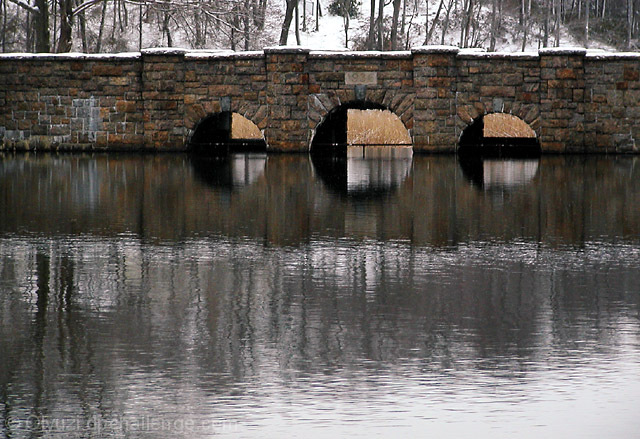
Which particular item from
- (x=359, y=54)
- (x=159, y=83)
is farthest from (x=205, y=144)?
(x=359, y=54)

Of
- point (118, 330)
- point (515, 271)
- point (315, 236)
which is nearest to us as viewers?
→ point (118, 330)

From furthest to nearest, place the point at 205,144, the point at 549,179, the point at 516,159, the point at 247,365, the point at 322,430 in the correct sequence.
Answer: the point at 205,144 → the point at 516,159 → the point at 549,179 → the point at 247,365 → the point at 322,430

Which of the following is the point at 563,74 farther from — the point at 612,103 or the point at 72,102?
the point at 72,102

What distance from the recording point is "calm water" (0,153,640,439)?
4117 mm

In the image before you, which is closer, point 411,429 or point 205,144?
point 411,429

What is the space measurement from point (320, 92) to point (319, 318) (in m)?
17.2

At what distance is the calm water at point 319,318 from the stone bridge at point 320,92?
34.5 ft

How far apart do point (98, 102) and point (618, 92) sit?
411 inches

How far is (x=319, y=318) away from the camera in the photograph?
229 inches

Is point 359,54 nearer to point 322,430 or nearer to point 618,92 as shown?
point 618,92

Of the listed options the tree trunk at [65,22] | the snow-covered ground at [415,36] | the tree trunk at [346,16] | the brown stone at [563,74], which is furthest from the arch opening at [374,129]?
the snow-covered ground at [415,36]

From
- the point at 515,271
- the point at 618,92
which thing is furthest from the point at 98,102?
the point at 515,271

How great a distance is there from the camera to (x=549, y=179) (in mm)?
15914

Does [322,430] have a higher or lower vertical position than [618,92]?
lower
